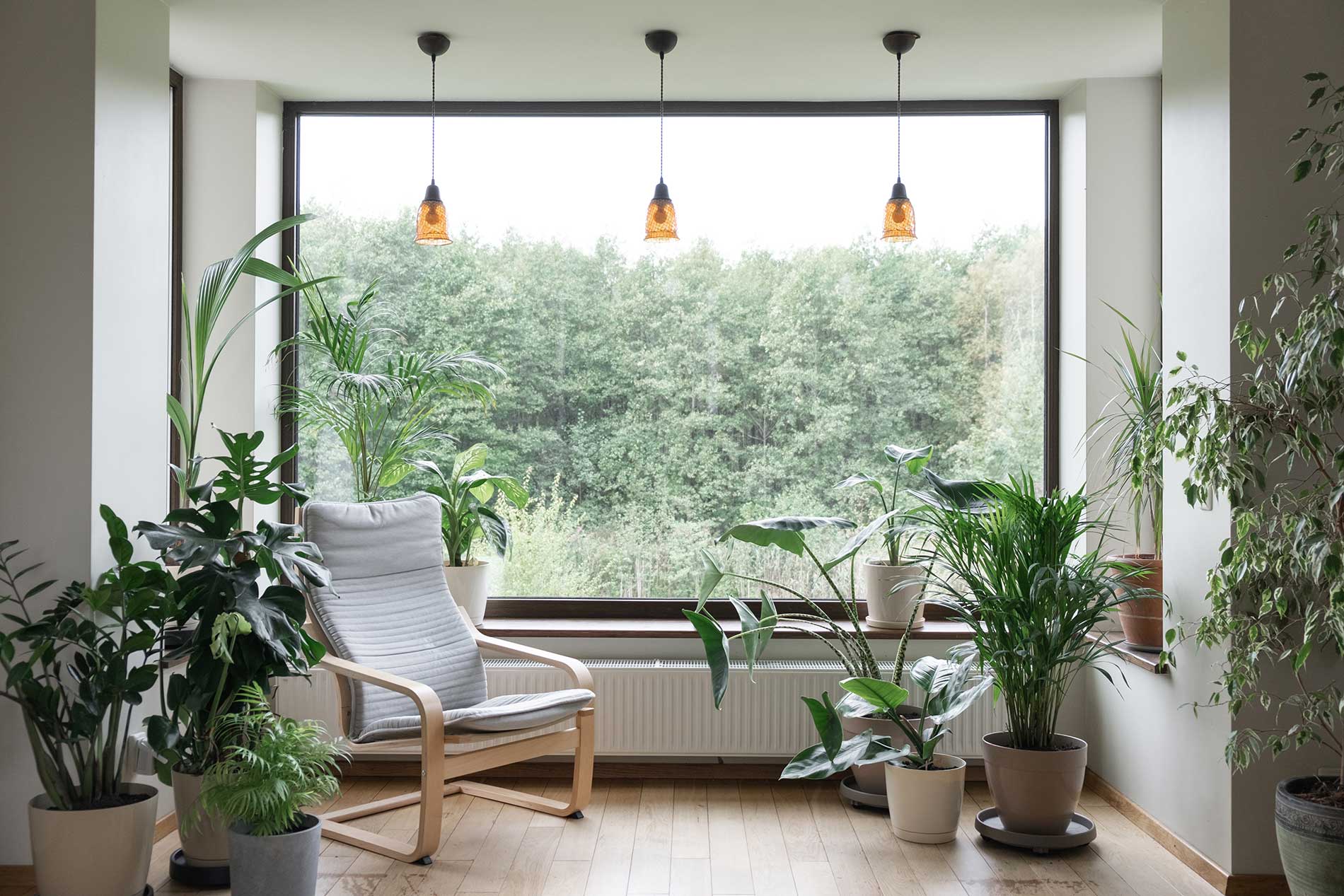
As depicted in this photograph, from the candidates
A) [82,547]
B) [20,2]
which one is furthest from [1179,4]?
[82,547]

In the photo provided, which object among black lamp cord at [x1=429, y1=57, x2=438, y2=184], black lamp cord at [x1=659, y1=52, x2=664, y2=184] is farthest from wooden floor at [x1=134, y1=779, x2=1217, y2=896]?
black lamp cord at [x1=429, y1=57, x2=438, y2=184]

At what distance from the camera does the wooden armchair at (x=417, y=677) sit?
11.3ft

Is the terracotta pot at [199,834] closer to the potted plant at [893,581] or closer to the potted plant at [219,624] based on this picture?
the potted plant at [219,624]

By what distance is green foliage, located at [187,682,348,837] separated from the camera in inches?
115

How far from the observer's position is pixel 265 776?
294 centimetres

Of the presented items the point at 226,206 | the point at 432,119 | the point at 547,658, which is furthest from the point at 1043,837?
the point at 226,206

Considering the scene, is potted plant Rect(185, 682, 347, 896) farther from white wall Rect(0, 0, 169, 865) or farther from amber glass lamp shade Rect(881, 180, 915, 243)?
amber glass lamp shade Rect(881, 180, 915, 243)

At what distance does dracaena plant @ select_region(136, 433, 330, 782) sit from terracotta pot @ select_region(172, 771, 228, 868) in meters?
0.05

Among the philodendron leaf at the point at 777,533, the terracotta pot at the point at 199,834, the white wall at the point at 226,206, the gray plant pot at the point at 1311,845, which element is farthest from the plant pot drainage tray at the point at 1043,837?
the white wall at the point at 226,206

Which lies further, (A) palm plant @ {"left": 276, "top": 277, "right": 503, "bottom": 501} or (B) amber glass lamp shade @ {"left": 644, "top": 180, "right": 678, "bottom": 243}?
(A) palm plant @ {"left": 276, "top": 277, "right": 503, "bottom": 501}

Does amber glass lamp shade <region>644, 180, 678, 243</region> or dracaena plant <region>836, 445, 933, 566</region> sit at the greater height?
amber glass lamp shade <region>644, 180, 678, 243</region>

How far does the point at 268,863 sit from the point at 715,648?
4.95ft

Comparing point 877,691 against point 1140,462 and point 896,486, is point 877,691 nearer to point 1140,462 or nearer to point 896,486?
point 896,486

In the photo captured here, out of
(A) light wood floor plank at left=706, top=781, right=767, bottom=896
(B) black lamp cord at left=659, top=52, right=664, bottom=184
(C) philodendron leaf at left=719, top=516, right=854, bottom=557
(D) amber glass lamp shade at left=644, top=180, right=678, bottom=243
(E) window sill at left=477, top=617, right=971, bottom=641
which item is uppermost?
(B) black lamp cord at left=659, top=52, right=664, bottom=184
